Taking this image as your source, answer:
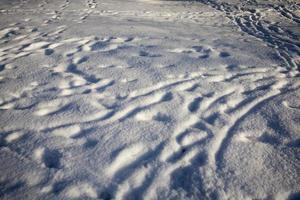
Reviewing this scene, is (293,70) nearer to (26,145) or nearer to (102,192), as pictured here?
(102,192)

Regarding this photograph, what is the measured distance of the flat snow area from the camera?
6.96 ft

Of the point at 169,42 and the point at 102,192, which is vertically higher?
the point at 169,42

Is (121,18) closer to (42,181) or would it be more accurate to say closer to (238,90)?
(238,90)

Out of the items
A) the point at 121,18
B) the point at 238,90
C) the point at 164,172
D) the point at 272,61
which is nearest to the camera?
the point at 164,172

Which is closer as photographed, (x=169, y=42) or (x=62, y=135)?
(x=62, y=135)

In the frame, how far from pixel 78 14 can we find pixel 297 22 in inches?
264

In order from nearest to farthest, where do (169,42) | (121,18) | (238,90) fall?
(238,90) < (169,42) < (121,18)

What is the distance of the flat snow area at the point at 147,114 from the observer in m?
2.12

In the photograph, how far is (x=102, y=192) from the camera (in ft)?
6.66

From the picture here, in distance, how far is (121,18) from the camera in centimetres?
680

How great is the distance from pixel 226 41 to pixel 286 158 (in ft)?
11.1

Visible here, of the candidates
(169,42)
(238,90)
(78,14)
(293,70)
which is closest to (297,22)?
(293,70)

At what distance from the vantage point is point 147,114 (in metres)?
2.88

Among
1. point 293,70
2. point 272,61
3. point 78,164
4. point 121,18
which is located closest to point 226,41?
point 272,61
